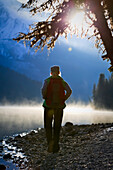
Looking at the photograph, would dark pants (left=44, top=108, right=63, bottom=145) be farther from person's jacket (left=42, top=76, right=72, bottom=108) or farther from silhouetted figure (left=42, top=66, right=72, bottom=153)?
person's jacket (left=42, top=76, right=72, bottom=108)

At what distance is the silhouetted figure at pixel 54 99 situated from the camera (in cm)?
673

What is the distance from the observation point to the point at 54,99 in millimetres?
6734

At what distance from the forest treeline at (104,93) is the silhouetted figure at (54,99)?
73430mm

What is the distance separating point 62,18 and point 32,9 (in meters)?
1.39

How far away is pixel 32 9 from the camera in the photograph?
28.1 ft

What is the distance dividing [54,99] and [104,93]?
76.9 m

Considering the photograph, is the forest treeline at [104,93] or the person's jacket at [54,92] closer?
the person's jacket at [54,92]

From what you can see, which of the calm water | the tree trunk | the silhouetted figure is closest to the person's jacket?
the silhouetted figure

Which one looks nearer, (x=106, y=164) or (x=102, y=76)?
(x=106, y=164)

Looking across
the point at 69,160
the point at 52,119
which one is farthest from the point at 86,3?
the point at 69,160

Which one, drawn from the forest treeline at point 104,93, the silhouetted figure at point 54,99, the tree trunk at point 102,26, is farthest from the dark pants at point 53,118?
the forest treeline at point 104,93

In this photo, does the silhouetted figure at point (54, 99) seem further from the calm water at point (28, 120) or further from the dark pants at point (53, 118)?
the calm water at point (28, 120)

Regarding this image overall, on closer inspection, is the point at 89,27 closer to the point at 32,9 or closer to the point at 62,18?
the point at 62,18

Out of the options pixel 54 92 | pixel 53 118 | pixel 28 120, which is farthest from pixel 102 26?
pixel 28 120
